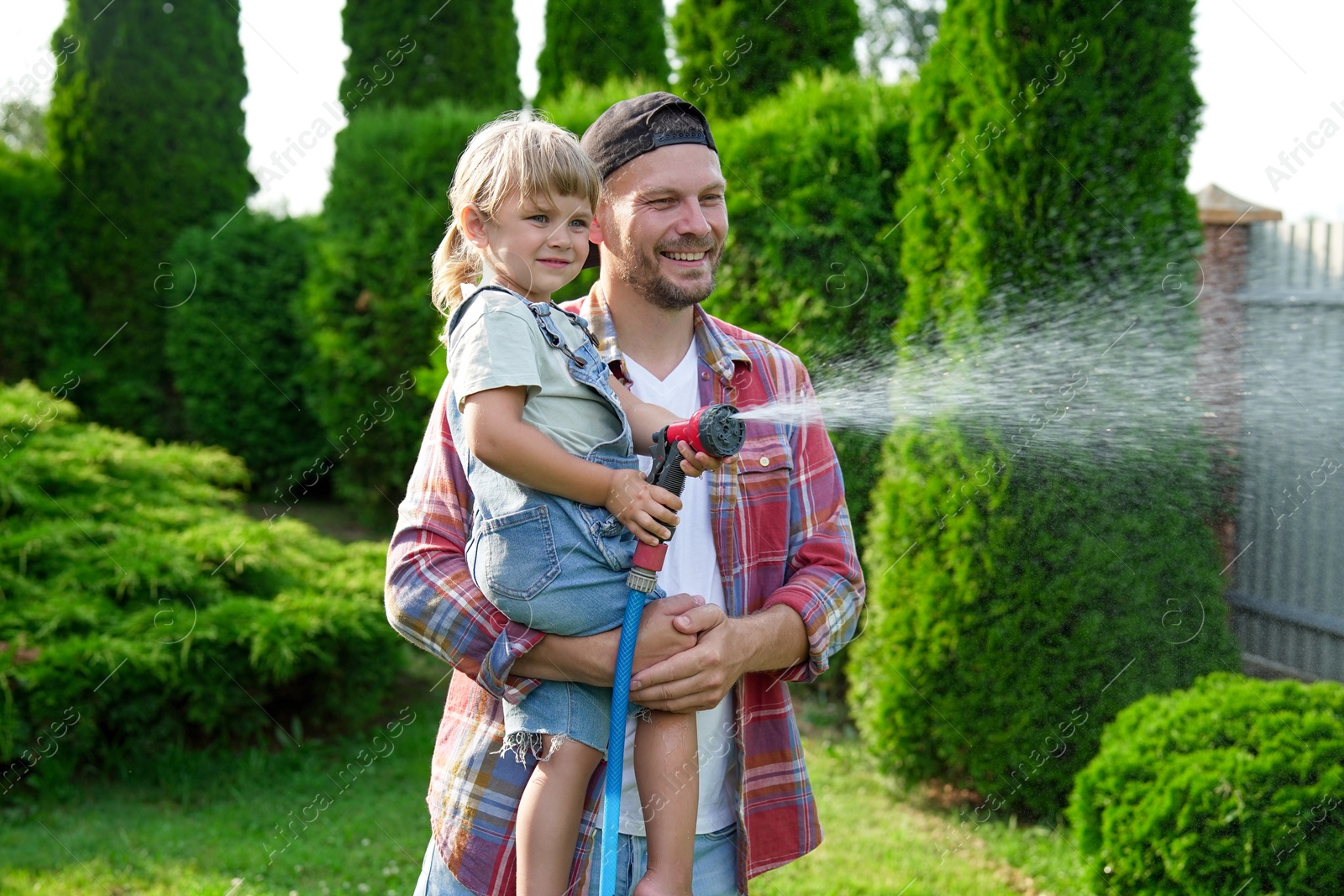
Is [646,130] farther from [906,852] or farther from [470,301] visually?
[906,852]

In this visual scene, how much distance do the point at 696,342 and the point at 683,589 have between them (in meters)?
0.56

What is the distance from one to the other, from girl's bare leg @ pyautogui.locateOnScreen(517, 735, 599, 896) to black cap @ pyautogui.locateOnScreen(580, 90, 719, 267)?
120 centimetres

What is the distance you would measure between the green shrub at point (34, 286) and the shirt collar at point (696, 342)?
10343mm

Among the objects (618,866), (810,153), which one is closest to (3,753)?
(618,866)

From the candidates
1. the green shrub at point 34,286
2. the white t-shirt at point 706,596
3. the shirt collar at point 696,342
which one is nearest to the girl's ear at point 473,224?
the shirt collar at point 696,342

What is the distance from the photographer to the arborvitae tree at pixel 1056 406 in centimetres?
459

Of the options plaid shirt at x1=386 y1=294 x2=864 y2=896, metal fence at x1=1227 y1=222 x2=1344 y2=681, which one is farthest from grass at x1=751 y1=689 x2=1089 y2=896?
plaid shirt at x1=386 y1=294 x2=864 y2=896

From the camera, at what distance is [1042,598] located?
185 inches

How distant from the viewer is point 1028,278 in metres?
4.69

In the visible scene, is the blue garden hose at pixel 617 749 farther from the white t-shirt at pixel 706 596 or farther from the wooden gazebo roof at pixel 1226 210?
the wooden gazebo roof at pixel 1226 210

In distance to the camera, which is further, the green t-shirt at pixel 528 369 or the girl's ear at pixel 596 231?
the girl's ear at pixel 596 231

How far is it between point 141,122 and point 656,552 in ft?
35.8

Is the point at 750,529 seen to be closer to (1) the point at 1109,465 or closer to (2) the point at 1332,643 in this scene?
(1) the point at 1109,465

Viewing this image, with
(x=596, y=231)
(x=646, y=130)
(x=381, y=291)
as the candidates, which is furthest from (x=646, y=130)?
(x=381, y=291)
